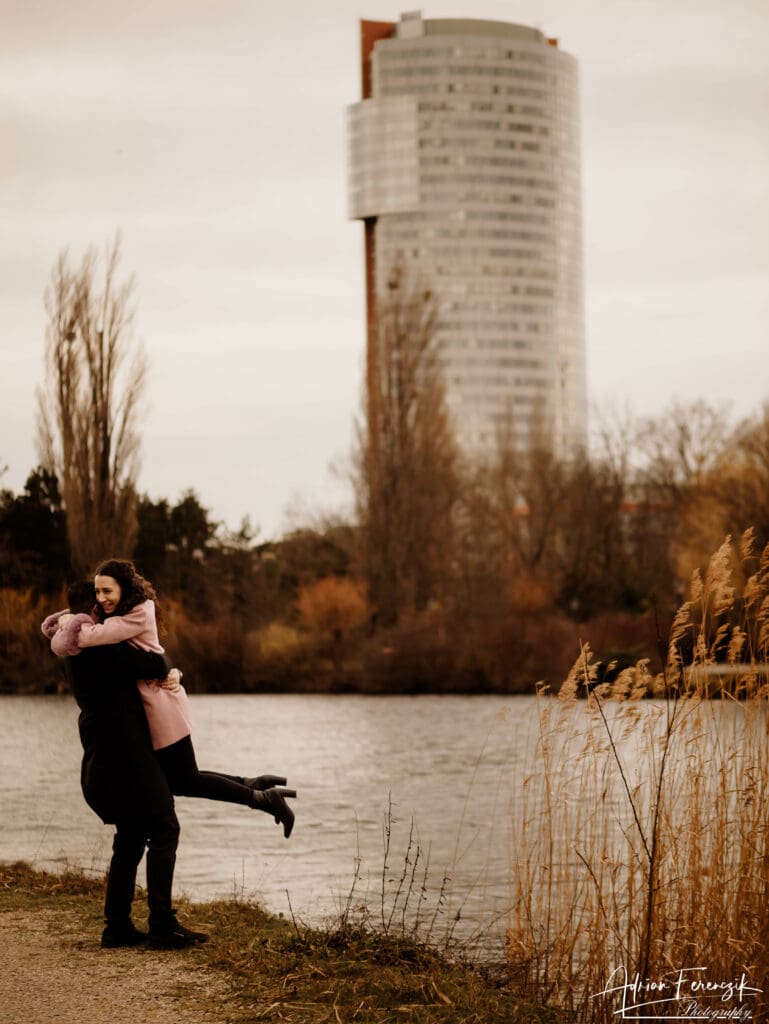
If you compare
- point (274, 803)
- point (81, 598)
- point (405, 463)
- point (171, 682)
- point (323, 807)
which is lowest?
point (323, 807)

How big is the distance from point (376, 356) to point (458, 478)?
14.4ft

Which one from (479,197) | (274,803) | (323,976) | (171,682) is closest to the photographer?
(323,976)

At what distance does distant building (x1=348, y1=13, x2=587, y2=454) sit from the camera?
142125 mm

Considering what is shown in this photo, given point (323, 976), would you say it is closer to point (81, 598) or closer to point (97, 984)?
point (97, 984)

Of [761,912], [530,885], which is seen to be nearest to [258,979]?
[530,885]

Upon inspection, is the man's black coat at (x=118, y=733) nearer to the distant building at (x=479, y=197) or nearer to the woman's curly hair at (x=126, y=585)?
the woman's curly hair at (x=126, y=585)

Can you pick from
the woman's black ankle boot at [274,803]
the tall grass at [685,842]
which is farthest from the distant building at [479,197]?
the woman's black ankle boot at [274,803]

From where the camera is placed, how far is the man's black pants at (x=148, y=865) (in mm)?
6367

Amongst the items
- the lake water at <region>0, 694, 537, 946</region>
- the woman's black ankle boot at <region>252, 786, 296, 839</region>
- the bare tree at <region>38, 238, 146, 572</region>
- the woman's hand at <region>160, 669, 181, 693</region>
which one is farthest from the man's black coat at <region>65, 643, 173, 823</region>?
the bare tree at <region>38, 238, 146, 572</region>

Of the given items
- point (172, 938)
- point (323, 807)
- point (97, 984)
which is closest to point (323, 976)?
point (172, 938)

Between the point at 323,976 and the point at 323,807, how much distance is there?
10.3 m

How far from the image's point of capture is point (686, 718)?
A: 6.73 meters

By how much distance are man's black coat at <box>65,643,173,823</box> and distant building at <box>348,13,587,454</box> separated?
136533mm

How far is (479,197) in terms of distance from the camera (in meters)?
146
